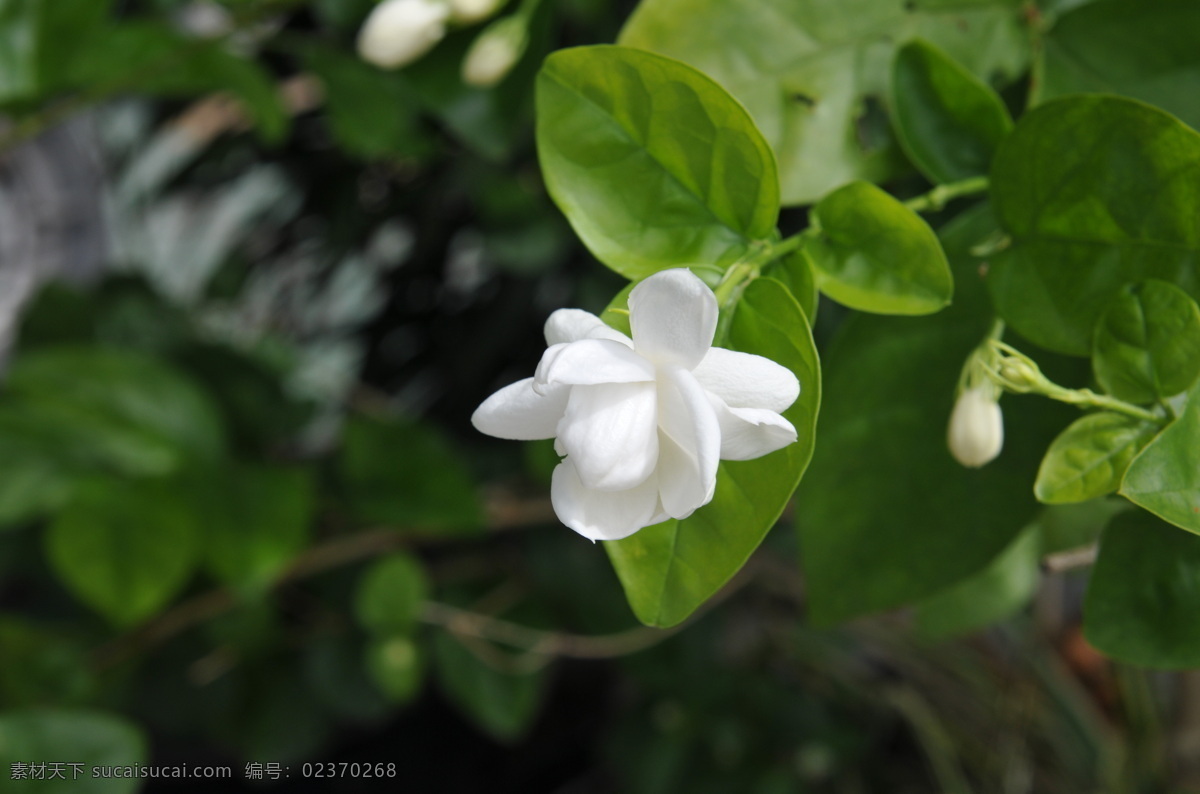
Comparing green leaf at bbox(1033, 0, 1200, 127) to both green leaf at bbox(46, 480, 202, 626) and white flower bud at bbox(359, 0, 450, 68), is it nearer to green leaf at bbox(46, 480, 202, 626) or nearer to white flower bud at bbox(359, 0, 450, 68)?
white flower bud at bbox(359, 0, 450, 68)

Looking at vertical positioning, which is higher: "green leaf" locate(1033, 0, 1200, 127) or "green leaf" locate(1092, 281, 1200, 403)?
"green leaf" locate(1033, 0, 1200, 127)

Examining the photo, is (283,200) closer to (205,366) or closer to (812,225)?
(205,366)

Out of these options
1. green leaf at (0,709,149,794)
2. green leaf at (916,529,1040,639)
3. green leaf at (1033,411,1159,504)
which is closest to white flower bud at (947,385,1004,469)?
green leaf at (1033,411,1159,504)

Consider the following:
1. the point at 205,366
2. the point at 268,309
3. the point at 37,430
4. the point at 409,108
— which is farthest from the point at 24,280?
the point at 409,108

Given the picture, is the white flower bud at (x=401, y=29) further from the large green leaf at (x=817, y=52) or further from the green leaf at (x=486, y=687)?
the green leaf at (x=486, y=687)

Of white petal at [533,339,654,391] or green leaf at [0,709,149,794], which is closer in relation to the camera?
white petal at [533,339,654,391]

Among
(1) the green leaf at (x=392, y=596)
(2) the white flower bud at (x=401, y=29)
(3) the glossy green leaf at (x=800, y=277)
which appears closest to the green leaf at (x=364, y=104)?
(2) the white flower bud at (x=401, y=29)

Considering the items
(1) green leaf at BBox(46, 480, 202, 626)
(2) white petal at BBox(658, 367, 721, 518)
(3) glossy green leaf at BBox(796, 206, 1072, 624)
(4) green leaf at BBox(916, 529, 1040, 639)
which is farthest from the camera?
(1) green leaf at BBox(46, 480, 202, 626)
